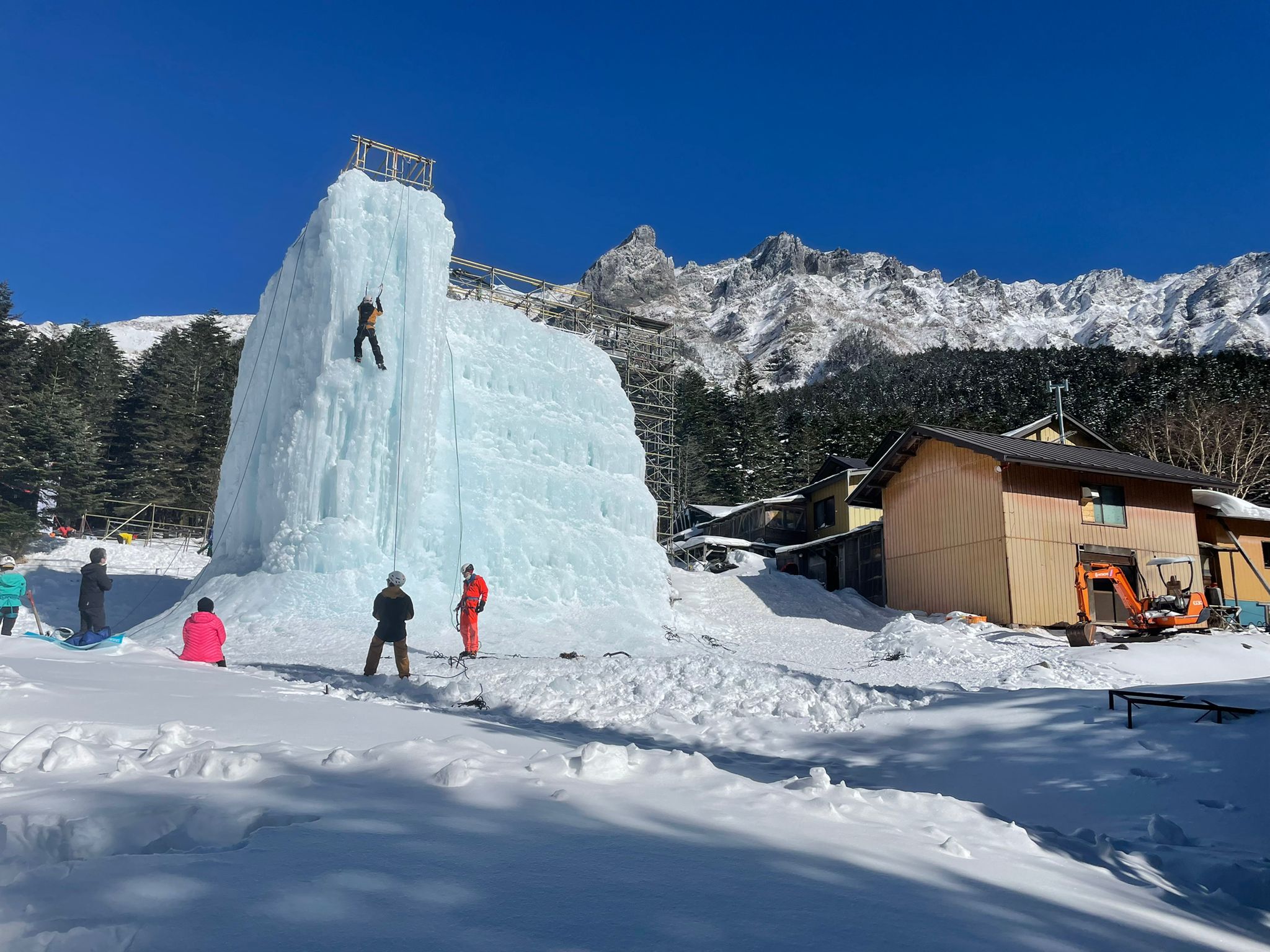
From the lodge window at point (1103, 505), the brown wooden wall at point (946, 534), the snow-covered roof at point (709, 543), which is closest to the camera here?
the brown wooden wall at point (946, 534)

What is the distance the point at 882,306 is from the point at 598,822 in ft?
551

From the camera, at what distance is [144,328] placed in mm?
125438

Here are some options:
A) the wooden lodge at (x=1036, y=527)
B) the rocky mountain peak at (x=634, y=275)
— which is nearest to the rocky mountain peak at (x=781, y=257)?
the rocky mountain peak at (x=634, y=275)

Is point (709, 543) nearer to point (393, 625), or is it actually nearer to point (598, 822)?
point (393, 625)

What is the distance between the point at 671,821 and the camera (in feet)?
10.4

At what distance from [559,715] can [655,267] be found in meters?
165

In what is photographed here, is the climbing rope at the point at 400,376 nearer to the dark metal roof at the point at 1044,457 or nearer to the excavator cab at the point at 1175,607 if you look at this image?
the dark metal roof at the point at 1044,457

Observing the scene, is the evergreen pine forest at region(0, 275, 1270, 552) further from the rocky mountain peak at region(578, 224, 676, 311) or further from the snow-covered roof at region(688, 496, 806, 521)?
the rocky mountain peak at region(578, 224, 676, 311)

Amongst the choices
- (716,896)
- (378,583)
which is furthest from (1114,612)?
(716,896)

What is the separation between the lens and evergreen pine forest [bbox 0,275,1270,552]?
36969 millimetres

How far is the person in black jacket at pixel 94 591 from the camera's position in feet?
39.2

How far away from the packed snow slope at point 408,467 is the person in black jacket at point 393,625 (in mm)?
4706

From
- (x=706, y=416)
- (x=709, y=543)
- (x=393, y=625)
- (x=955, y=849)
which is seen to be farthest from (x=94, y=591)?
(x=706, y=416)

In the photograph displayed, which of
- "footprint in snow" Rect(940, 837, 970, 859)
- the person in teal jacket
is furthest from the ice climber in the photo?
"footprint in snow" Rect(940, 837, 970, 859)
